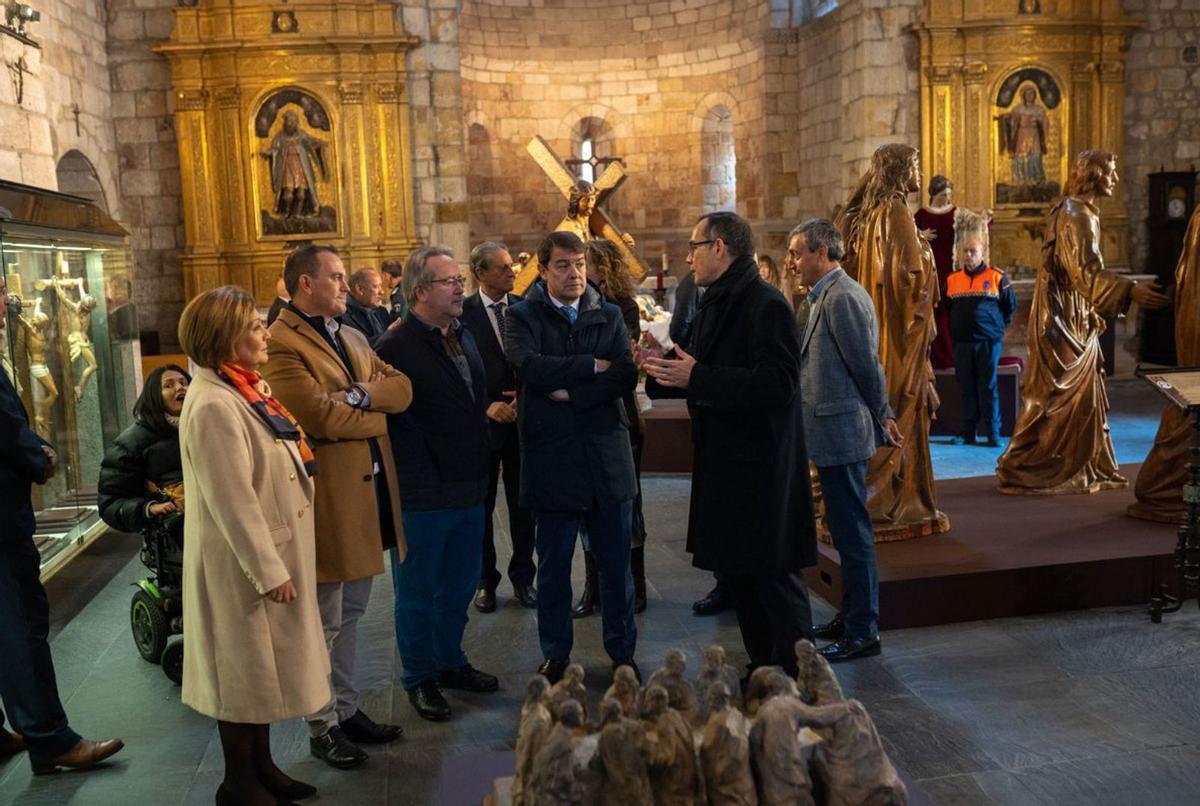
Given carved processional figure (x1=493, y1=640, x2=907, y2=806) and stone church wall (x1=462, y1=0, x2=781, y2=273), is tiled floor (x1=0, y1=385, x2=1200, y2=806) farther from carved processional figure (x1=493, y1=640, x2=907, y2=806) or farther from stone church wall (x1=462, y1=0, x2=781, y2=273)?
stone church wall (x1=462, y1=0, x2=781, y2=273)

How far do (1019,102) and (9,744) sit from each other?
44.7 ft

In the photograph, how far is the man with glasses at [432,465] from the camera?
401 cm

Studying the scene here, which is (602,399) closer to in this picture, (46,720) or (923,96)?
(46,720)

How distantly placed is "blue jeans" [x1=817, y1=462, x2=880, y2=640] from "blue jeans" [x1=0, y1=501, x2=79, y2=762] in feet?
9.77

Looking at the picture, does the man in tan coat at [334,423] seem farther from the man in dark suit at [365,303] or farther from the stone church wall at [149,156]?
the stone church wall at [149,156]

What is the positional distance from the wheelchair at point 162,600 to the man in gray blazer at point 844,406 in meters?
2.65

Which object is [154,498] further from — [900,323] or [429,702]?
[900,323]

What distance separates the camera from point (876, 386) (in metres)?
4.57

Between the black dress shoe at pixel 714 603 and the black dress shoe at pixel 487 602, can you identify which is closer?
the black dress shoe at pixel 714 603

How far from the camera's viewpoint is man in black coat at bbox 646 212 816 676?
12.1ft

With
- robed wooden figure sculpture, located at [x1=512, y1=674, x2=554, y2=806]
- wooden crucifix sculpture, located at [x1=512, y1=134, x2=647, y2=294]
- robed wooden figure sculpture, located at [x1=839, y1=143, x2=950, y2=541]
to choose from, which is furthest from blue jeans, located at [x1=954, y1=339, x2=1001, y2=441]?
robed wooden figure sculpture, located at [x1=512, y1=674, x2=554, y2=806]

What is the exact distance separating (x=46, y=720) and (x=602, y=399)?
2.22 meters

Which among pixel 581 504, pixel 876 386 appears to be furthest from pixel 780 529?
pixel 876 386

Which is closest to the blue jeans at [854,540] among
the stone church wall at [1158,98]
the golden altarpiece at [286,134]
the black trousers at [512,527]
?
A: the black trousers at [512,527]
